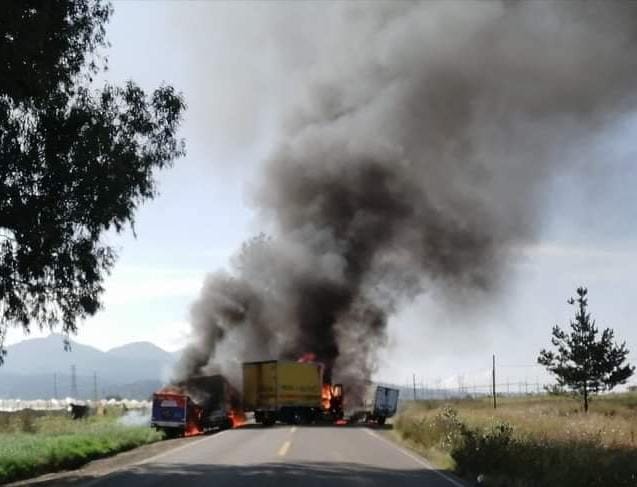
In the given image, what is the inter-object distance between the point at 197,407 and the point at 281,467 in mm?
18668

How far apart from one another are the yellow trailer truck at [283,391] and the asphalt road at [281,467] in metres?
16.0

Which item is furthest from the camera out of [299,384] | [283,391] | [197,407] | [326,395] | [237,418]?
[326,395]

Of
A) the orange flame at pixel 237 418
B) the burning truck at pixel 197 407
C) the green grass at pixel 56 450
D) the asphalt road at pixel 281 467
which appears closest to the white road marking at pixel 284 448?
the asphalt road at pixel 281 467

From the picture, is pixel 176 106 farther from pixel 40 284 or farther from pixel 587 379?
pixel 587 379

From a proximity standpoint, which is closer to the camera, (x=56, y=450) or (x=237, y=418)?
(x=56, y=450)

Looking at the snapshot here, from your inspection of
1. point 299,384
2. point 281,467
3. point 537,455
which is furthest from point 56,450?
point 299,384

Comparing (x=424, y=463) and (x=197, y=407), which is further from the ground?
(x=424, y=463)

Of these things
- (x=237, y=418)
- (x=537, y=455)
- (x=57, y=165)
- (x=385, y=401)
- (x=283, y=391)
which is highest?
(x=57, y=165)

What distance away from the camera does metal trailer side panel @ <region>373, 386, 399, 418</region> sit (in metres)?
41.9

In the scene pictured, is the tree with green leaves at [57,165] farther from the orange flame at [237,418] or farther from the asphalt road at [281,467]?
the orange flame at [237,418]

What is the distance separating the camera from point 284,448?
22562mm

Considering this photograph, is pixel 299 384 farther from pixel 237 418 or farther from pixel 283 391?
pixel 237 418

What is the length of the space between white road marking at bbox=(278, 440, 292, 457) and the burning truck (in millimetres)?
8710

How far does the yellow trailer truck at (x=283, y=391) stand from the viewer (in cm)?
4150
